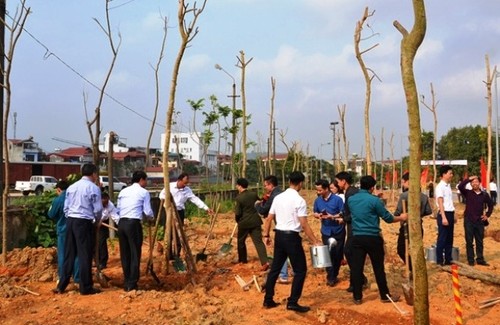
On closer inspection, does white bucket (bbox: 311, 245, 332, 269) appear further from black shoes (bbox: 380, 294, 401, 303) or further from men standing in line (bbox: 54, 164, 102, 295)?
men standing in line (bbox: 54, 164, 102, 295)

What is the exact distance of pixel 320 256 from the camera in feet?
20.0

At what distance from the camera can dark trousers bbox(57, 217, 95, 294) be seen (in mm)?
6305

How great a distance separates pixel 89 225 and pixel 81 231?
14 centimetres

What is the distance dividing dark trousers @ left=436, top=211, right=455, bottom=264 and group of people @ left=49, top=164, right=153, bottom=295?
446 centimetres

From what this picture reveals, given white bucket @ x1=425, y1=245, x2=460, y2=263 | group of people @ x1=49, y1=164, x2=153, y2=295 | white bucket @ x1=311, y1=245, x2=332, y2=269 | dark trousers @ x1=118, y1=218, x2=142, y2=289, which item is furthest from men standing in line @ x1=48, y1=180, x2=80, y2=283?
white bucket @ x1=425, y1=245, x2=460, y2=263

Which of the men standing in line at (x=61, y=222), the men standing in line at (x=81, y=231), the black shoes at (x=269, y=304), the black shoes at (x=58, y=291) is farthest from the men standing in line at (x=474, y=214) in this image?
the black shoes at (x=58, y=291)

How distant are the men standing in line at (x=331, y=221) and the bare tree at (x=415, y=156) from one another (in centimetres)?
273

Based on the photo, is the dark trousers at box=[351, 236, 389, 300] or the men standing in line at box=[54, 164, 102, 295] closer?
the dark trousers at box=[351, 236, 389, 300]

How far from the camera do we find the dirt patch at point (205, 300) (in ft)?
18.2

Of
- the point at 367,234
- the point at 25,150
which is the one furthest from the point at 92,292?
the point at 25,150

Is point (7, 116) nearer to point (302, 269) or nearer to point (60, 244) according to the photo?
point (60, 244)

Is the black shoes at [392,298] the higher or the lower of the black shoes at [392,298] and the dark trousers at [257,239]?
the lower

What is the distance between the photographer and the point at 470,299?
6598 mm

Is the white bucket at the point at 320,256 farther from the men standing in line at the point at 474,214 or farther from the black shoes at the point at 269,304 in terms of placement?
the men standing in line at the point at 474,214
